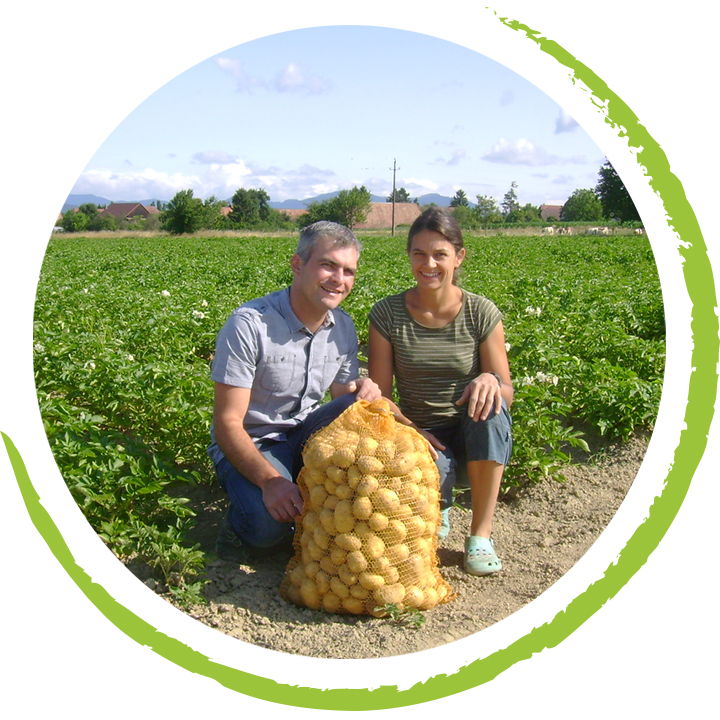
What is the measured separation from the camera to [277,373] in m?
3.03

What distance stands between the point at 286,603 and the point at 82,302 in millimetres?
6932

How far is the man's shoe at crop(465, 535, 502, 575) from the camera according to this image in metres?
3.00

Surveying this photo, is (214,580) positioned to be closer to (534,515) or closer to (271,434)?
(271,434)

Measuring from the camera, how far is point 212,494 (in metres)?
3.65

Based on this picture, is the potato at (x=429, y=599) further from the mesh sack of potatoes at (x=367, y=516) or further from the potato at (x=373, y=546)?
the potato at (x=373, y=546)

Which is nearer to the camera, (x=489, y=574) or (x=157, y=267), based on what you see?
(x=489, y=574)

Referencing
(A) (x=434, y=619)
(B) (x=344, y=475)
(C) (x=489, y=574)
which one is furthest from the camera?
(C) (x=489, y=574)

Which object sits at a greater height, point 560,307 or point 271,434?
point 560,307

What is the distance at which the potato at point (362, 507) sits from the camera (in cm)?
243

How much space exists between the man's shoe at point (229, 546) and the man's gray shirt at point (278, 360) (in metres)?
0.33

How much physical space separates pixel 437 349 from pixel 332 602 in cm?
122

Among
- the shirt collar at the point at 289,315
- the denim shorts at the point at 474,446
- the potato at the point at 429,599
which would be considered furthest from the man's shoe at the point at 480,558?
the shirt collar at the point at 289,315

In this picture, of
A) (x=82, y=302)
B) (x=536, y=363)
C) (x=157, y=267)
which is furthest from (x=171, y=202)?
(x=536, y=363)

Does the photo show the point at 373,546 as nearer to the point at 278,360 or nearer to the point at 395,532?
the point at 395,532
